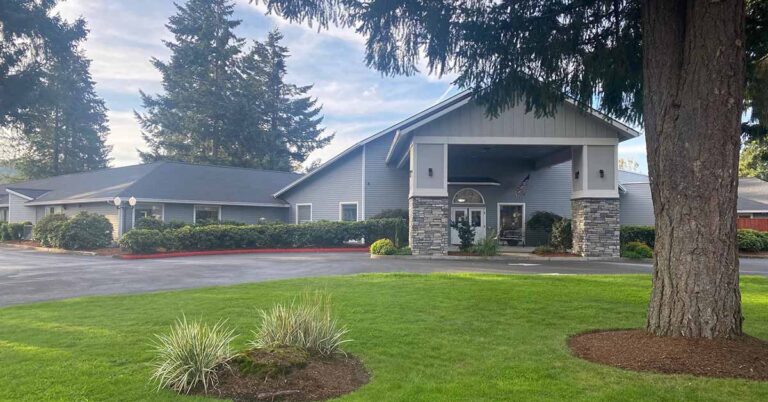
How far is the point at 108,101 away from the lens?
173 ft

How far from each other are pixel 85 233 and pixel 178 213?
430 centimetres

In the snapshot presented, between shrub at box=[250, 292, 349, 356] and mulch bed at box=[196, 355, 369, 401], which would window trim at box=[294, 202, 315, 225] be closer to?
shrub at box=[250, 292, 349, 356]

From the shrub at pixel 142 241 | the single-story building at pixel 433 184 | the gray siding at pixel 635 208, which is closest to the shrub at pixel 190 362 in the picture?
the single-story building at pixel 433 184

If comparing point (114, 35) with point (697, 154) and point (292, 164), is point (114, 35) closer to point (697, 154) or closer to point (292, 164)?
point (697, 154)

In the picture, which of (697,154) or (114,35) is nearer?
(697,154)

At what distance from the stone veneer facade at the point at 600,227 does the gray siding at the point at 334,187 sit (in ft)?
30.0

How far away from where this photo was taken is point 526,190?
23.9 metres

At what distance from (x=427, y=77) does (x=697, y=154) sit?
14.0ft

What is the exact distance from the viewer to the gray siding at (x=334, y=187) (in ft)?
80.9

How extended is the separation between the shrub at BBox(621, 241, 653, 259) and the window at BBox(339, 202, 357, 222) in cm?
1242

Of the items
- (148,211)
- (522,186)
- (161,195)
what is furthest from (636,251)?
(148,211)

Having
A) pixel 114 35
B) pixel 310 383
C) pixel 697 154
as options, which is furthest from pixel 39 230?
pixel 697 154

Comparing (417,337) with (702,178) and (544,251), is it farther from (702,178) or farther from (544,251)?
(544,251)

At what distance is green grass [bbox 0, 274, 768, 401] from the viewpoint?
391cm
